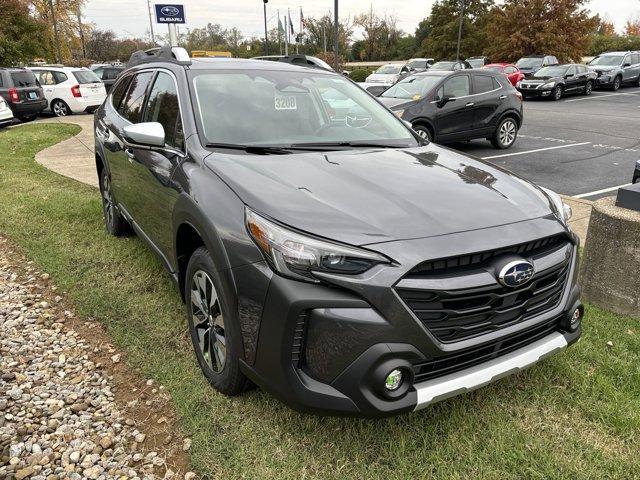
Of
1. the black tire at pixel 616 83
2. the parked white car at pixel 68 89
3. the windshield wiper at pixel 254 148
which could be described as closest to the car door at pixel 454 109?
the windshield wiper at pixel 254 148

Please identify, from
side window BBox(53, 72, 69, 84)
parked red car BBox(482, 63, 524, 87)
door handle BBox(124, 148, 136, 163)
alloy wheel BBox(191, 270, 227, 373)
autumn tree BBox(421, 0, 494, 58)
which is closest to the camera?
alloy wheel BBox(191, 270, 227, 373)

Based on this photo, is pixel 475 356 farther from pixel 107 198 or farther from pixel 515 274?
pixel 107 198

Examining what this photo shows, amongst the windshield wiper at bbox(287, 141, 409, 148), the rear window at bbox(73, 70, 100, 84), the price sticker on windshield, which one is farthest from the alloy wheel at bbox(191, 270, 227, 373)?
the rear window at bbox(73, 70, 100, 84)

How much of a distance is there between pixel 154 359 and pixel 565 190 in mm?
6271

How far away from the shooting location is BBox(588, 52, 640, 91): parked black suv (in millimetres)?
26250

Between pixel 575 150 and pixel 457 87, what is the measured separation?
111 inches

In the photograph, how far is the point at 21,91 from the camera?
603 inches

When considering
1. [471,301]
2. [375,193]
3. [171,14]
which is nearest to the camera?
[471,301]

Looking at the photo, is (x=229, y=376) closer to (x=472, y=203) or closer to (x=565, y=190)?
(x=472, y=203)

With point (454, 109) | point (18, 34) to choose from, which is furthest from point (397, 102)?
point (18, 34)

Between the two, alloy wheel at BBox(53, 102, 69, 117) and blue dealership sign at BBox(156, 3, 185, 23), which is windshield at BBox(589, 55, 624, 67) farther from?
alloy wheel at BBox(53, 102, 69, 117)

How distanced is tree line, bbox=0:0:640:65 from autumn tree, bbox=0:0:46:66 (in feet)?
0.15

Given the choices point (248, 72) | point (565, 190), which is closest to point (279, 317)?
point (248, 72)

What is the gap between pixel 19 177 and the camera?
8078 millimetres
